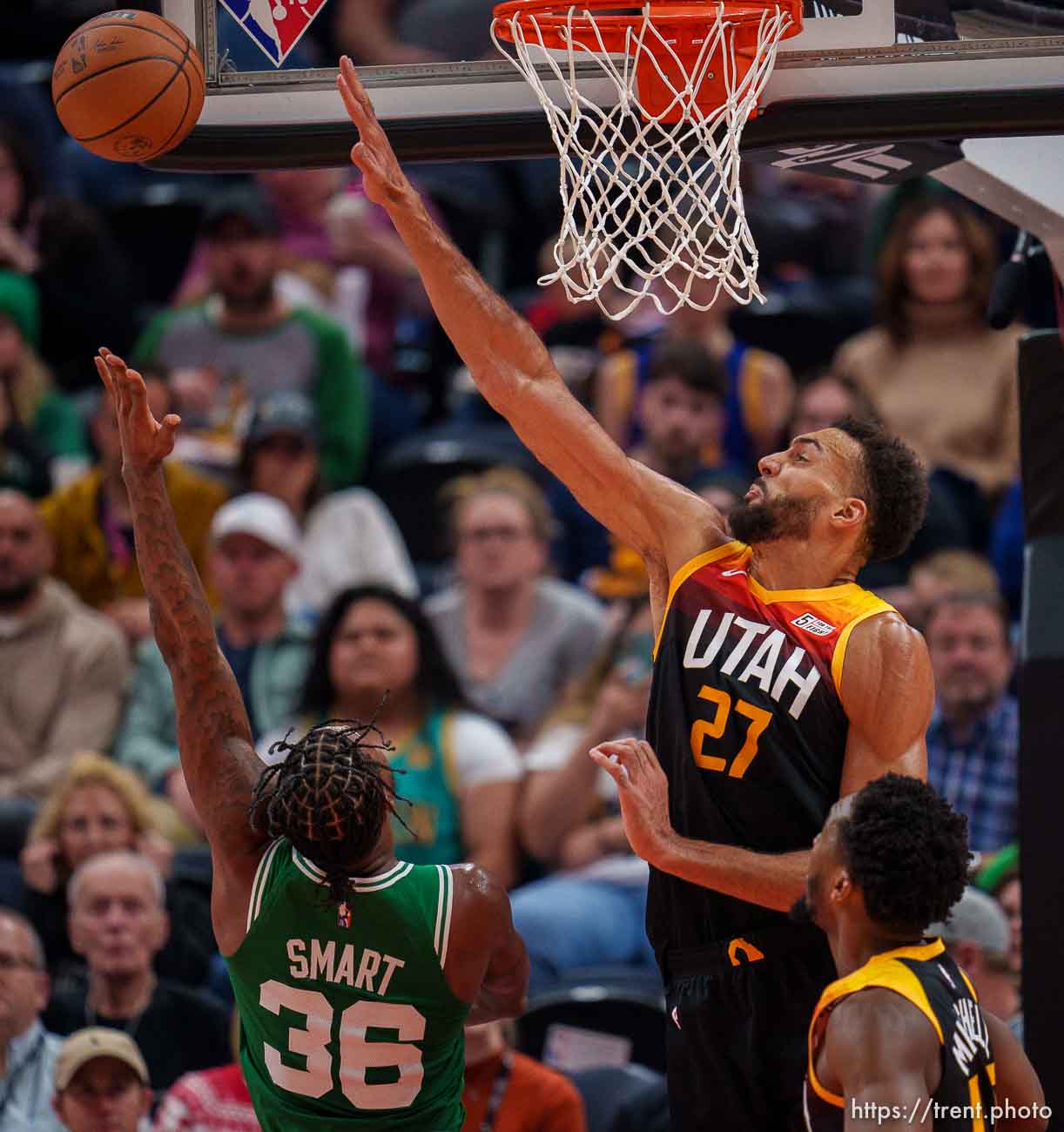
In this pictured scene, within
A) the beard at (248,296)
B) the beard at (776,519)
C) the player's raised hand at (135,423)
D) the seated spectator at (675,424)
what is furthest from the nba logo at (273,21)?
the beard at (248,296)

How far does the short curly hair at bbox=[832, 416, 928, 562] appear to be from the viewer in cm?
460

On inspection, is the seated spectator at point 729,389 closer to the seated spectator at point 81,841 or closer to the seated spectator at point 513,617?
the seated spectator at point 513,617

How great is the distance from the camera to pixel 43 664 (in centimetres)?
820

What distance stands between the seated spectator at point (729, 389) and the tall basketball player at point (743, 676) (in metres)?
3.82

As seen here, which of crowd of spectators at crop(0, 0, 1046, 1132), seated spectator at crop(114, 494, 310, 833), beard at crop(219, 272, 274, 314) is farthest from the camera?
beard at crop(219, 272, 274, 314)

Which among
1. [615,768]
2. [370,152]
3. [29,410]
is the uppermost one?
[370,152]

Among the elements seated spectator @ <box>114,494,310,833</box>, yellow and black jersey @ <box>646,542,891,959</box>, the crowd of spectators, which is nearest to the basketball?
the crowd of spectators

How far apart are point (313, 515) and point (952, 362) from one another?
9.07ft

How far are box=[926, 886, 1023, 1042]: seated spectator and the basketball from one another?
320 centimetres

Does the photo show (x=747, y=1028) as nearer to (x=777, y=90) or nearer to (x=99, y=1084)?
(x=777, y=90)

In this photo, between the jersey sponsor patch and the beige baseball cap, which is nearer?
the jersey sponsor patch

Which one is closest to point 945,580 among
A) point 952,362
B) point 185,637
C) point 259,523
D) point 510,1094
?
point 952,362

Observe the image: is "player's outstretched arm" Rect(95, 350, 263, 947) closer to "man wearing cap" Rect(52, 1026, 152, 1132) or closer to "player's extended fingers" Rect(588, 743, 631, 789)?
"player's extended fingers" Rect(588, 743, 631, 789)

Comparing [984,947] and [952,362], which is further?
[952,362]
